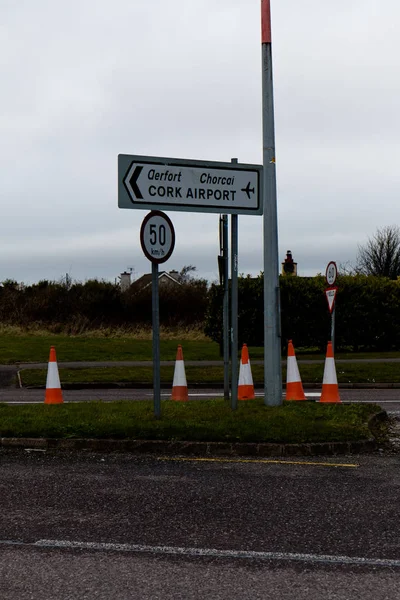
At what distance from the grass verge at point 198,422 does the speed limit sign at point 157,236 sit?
193cm

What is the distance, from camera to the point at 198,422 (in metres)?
8.66

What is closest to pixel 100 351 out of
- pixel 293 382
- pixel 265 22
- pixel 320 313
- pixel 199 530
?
pixel 320 313

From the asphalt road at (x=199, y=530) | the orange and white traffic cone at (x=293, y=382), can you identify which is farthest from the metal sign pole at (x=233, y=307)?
the asphalt road at (x=199, y=530)

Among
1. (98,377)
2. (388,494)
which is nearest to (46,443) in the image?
(388,494)

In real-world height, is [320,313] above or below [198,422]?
above

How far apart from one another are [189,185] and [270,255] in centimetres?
154

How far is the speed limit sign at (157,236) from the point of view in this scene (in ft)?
28.4

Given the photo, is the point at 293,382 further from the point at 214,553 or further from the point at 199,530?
the point at 214,553

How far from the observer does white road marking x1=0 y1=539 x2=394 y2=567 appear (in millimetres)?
4353

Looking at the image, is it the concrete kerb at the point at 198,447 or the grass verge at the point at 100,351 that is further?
the grass verge at the point at 100,351

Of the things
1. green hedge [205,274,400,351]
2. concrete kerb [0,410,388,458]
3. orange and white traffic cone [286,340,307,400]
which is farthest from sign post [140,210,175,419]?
green hedge [205,274,400,351]

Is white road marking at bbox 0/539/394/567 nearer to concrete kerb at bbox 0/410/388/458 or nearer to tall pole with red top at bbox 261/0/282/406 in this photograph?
concrete kerb at bbox 0/410/388/458

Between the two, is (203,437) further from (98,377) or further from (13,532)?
(98,377)

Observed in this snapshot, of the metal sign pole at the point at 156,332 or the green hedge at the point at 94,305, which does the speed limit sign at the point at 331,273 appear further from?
the green hedge at the point at 94,305
